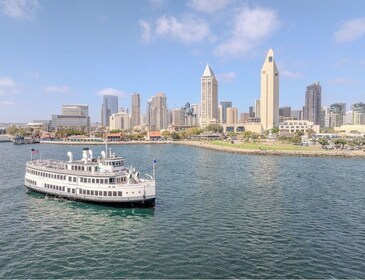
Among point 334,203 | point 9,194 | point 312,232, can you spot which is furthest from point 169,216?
point 9,194

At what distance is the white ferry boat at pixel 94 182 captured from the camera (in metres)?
54.0

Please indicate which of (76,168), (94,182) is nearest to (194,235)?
(94,182)

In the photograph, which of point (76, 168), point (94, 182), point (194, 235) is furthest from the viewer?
point (76, 168)

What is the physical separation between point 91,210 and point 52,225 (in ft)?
27.1

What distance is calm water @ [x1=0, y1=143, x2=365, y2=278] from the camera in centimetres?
3297

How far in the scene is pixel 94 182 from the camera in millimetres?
56875

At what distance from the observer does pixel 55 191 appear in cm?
6212

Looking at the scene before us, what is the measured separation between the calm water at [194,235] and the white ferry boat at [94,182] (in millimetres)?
1878

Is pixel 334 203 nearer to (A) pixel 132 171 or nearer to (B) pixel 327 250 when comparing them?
(B) pixel 327 250

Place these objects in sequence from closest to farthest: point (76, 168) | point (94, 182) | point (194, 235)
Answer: point (194, 235)
point (94, 182)
point (76, 168)

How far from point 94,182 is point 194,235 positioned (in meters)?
24.1

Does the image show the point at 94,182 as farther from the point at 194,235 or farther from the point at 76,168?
the point at 194,235

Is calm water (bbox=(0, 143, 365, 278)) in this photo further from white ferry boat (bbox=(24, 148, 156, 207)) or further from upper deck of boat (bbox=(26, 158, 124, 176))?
upper deck of boat (bbox=(26, 158, 124, 176))

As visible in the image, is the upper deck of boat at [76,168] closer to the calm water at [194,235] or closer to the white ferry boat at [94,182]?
the white ferry boat at [94,182]
